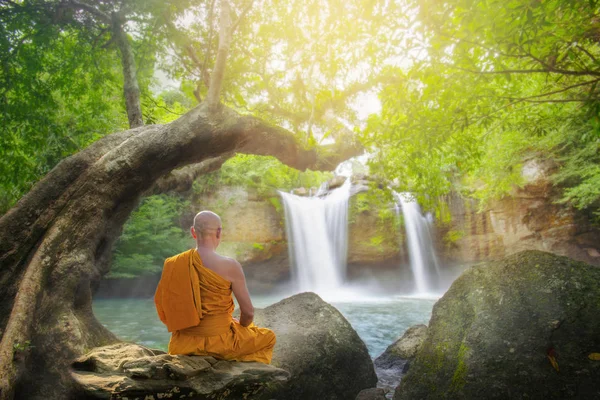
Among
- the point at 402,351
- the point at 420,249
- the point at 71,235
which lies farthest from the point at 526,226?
the point at 71,235

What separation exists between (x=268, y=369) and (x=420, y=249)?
1849 centimetres

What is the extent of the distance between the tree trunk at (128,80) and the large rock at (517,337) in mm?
Result: 6026

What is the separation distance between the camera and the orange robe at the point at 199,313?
304 cm

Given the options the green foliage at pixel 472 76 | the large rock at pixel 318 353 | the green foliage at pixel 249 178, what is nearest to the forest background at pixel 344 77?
the green foliage at pixel 472 76

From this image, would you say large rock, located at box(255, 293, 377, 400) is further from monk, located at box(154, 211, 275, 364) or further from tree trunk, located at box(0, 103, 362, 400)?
tree trunk, located at box(0, 103, 362, 400)

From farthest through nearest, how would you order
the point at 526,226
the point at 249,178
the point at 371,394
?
the point at 249,178, the point at 526,226, the point at 371,394

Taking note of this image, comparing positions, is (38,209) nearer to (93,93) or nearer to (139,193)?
(139,193)

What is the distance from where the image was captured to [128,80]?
20.0ft

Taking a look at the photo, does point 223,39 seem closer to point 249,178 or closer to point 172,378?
point 172,378

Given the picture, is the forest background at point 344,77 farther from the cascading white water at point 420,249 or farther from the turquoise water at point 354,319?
the cascading white water at point 420,249

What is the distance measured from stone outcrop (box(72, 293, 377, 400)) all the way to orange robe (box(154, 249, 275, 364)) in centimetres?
16

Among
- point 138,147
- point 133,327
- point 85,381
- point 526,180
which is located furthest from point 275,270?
point 85,381

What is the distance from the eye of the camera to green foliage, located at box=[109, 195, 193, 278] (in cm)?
1570

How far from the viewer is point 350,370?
453 cm
